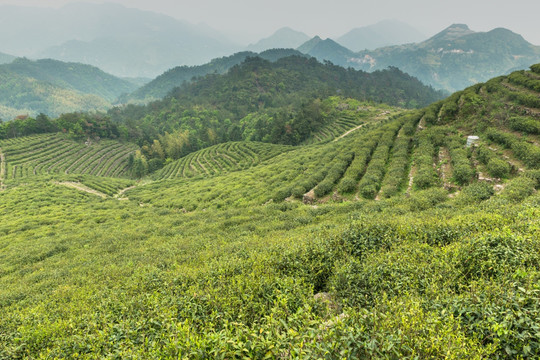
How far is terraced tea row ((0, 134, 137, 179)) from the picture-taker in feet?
213

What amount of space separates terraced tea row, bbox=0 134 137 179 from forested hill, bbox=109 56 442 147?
1844 centimetres

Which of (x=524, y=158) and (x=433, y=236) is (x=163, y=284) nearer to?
(x=433, y=236)

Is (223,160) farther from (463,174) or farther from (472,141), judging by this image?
(463,174)

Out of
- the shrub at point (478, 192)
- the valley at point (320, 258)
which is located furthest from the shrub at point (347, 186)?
the shrub at point (478, 192)

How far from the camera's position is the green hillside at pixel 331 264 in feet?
16.1

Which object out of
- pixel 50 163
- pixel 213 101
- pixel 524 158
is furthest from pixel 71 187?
pixel 213 101

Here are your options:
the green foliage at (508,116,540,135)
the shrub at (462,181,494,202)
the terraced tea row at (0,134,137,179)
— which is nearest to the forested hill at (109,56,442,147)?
the terraced tea row at (0,134,137,179)

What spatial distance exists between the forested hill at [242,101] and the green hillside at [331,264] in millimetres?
73864

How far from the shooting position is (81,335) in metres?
6.94

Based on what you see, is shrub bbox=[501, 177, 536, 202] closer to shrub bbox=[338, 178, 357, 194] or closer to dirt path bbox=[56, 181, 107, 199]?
shrub bbox=[338, 178, 357, 194]

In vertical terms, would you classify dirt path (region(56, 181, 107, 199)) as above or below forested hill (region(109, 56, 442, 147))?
below

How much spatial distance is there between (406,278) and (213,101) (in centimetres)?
17737

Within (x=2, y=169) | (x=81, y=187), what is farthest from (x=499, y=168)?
(x=2, y=169)

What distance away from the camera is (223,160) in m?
68.9
